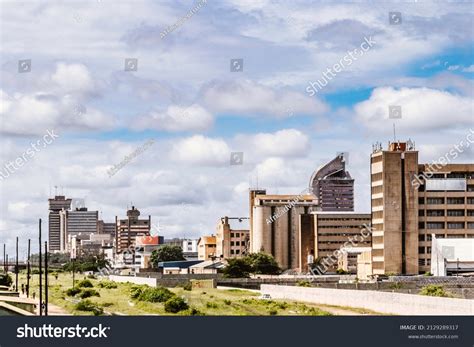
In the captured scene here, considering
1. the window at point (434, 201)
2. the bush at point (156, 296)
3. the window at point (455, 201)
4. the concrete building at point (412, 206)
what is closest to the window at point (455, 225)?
the concrete building at point (412, 206)

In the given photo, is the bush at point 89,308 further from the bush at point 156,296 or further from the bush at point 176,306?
the bush at point 156,296

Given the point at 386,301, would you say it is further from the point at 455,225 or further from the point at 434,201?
the point at 455,225

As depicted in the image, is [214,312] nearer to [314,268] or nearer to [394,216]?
[394,216]

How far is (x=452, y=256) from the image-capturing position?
14450 centimetres

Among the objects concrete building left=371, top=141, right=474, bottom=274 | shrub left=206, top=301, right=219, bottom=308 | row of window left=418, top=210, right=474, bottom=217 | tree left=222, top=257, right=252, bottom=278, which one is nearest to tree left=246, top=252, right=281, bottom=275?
tree left=222, top=257, right=252, bottom=278

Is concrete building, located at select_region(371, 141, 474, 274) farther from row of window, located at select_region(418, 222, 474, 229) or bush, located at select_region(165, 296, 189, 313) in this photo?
bush, located at select_region(165, 296, 189, 313)

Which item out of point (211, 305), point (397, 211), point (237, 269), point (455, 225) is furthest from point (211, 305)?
point (455, 225)

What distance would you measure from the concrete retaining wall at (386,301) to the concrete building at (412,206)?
66798mm

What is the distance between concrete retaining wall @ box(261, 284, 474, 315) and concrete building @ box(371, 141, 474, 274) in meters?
66.8

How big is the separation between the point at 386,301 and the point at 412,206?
91.4m

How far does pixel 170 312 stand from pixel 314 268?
12371 centimetres
